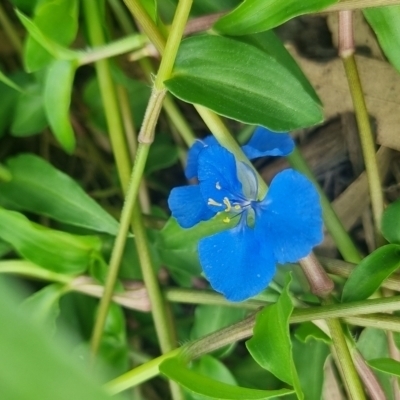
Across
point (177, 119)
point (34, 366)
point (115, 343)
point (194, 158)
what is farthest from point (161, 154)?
point (34, 366)

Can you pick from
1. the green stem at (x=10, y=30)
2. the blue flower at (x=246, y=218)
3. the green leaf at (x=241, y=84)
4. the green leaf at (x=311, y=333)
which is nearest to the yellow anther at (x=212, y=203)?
the blue flower at (x=246, y=218)

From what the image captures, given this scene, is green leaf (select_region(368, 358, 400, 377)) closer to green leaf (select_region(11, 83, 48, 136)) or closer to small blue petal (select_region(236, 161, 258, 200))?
small blue petal (select_region(236, 161, 258, 200))

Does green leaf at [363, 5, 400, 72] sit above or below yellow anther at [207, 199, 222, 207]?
above

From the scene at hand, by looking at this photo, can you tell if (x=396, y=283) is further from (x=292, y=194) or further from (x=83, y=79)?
(x=83, y=79)

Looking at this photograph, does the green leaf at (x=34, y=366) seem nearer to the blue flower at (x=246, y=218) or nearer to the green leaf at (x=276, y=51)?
the blue flower at (x=246, y=218)

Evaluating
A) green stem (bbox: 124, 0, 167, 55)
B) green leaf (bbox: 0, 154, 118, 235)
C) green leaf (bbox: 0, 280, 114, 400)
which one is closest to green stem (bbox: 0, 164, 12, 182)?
green leaf (bbox: 0, 154, 118, 235)
